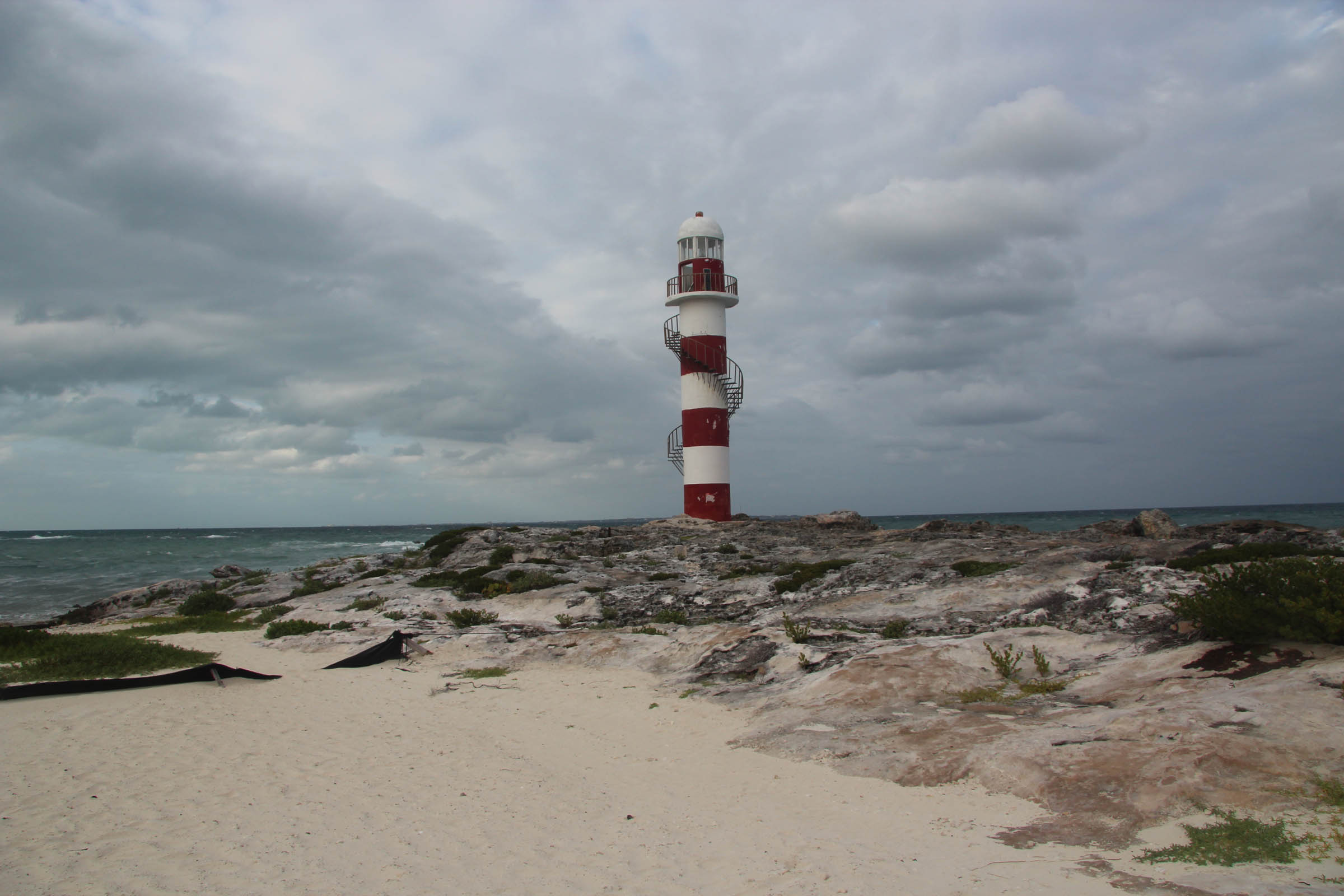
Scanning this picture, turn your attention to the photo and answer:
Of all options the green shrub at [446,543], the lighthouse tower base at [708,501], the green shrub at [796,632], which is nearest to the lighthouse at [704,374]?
the lighthouse tower base at [708,501]

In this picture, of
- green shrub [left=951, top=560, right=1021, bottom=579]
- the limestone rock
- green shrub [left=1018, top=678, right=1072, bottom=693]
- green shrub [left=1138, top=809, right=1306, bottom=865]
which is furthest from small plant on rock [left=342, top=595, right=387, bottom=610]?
the limestone rock

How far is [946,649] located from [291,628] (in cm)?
1569

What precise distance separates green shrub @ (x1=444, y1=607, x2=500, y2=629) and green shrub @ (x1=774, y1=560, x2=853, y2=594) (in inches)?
290

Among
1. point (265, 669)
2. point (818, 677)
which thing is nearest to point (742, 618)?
point (818, 677)

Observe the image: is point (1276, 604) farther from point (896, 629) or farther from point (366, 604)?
point (366, 604)

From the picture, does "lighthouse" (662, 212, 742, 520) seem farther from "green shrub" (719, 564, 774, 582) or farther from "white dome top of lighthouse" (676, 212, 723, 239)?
"green shrub" (719, 564, 774, 582)

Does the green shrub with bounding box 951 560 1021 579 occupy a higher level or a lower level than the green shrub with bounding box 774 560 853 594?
higher

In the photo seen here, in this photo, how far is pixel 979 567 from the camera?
17.2 metres

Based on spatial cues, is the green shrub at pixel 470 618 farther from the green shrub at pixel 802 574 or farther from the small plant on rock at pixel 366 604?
the green shrub at pixel 802 574

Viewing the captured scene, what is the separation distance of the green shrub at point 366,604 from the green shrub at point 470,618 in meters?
2.91

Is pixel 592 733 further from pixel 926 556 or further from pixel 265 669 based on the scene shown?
pixel 926 556

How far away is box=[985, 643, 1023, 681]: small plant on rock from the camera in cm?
1074

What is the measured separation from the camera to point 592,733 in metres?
10.4

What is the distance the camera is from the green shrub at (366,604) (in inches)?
810
